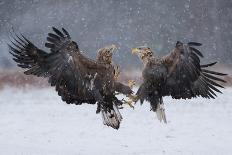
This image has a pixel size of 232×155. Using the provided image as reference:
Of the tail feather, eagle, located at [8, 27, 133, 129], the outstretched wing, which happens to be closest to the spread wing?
eagle, located at [8, 27, 133, 129]

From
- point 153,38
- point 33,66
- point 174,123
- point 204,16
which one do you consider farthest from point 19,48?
point 204,16

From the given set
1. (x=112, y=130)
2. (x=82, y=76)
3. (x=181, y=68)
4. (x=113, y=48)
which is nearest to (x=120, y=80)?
(x=112, y=130)

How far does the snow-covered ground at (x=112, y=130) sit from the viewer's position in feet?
50.4

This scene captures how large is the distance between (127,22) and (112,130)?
2353 centimetres

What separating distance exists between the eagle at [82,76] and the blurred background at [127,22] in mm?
28352

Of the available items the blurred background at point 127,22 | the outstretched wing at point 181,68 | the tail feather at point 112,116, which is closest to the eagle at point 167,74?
the outstretched wing at point 181,68

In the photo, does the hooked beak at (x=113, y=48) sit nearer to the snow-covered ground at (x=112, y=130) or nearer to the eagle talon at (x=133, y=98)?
the eagle talon at (x=133, y=98)

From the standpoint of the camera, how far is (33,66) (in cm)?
723

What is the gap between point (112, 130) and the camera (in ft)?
57.7

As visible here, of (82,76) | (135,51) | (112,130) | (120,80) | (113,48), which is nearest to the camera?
(113,48)

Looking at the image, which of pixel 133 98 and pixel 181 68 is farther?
pixel 181 68

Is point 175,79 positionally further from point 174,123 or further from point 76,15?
point 76,15

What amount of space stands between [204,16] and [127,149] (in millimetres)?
26169

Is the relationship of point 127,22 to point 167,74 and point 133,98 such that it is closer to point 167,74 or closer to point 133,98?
point 167,74
